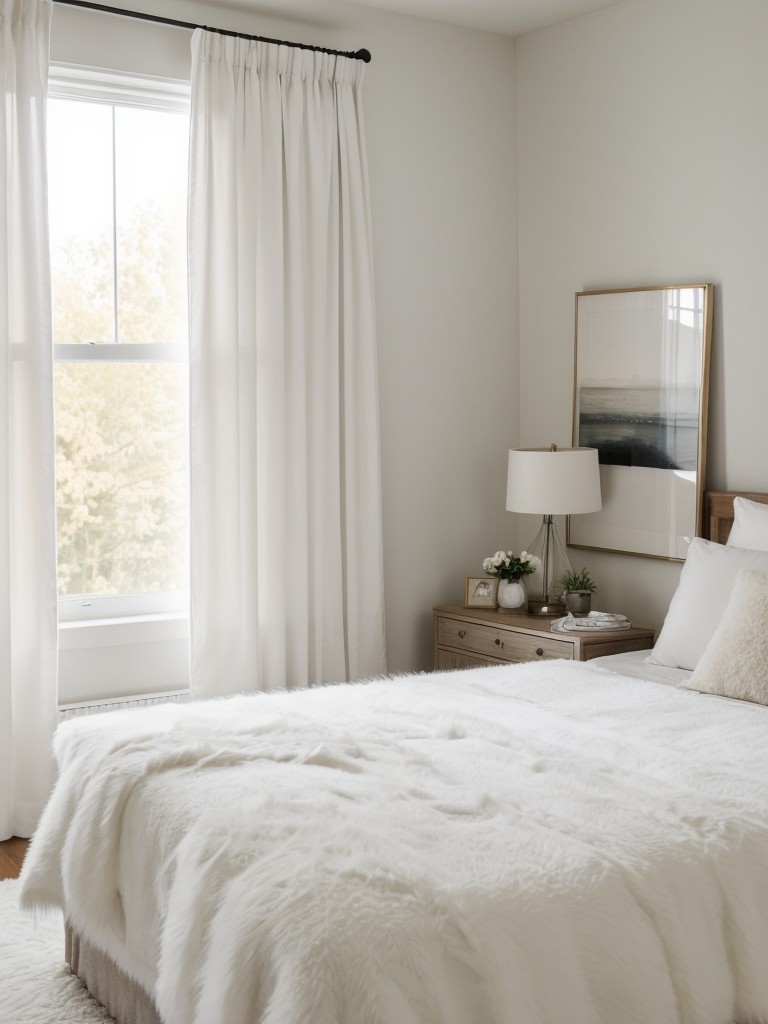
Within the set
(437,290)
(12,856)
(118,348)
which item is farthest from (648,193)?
(12,856)

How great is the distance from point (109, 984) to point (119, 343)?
91.2 inches

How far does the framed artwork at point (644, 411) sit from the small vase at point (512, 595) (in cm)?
40

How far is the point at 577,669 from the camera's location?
3.47m

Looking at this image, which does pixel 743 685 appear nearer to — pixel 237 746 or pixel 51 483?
pixel 237 746

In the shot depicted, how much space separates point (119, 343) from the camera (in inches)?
161

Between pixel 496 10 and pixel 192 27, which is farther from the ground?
pixel 496 10

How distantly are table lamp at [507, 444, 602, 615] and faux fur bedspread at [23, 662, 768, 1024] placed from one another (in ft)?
4.79

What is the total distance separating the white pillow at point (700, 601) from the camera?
3.47 m

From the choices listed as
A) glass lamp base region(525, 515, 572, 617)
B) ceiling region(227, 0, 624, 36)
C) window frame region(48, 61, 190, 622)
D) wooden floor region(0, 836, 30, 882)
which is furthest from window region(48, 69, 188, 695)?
glass lamp base region(525, 515, 572, 617)

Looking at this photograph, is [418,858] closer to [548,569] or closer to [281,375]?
[281,375]

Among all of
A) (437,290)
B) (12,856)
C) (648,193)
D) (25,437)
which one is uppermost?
(648,193)

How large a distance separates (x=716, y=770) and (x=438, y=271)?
9.46 ft

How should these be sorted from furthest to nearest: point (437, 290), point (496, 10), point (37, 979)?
1. point (437, 290)
2. point (496, 10)
3. point (37, 979)

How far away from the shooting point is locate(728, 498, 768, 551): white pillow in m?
3.61
